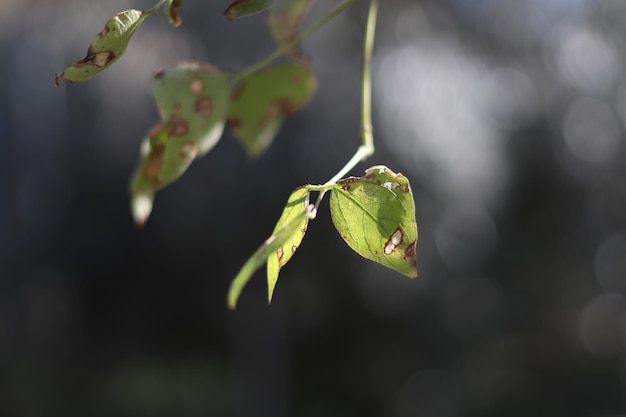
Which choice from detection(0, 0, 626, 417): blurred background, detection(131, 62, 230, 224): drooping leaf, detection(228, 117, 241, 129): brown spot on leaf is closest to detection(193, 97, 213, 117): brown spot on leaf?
detection(131, 62, 230, 224): drooping leaf

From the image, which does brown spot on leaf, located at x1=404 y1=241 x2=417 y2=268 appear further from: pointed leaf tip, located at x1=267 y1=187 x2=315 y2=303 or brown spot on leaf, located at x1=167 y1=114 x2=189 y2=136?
brown spot on leaf, located at x1=167 y1=114 x2=189 y2=136

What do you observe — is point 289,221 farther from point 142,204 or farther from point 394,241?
point 142,204

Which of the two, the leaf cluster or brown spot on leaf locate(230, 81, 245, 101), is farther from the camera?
brown spot on leaf locate(230, 81, 245, 101)

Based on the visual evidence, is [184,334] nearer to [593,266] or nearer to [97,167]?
[97,167]

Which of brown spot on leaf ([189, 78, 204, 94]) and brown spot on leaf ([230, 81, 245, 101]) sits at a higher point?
brown spot on leaf ([189, 78, 204, 94])

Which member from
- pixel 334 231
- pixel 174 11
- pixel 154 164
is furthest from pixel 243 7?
pixel 334 231

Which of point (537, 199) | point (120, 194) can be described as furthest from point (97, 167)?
point (537, 199)
